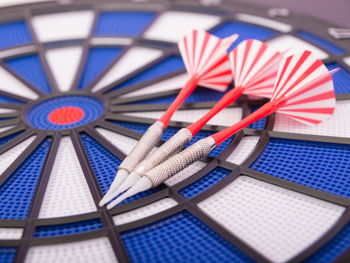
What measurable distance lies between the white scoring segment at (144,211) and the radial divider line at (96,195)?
20 mm

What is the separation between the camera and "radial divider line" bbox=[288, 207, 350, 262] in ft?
2.34

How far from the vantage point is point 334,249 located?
74cm

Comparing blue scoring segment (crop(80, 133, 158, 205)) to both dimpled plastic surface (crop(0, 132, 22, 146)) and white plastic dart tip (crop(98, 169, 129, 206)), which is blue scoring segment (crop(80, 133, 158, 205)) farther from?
dimpled plastic surface (crop(0, 132, 22, 146))

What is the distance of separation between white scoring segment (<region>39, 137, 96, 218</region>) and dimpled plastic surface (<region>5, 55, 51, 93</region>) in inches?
14.2

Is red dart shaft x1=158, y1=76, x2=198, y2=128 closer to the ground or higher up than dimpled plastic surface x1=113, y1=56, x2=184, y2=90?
closer to the ground

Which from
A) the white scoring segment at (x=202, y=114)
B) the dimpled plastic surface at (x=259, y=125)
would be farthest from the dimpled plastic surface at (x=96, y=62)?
the dimpled plastic surface at (x=259, y=125)

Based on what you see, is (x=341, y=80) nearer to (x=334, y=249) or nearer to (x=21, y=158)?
(x=334, y=249)

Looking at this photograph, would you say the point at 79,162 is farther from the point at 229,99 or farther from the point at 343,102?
the point at 343,102

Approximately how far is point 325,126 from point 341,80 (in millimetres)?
251

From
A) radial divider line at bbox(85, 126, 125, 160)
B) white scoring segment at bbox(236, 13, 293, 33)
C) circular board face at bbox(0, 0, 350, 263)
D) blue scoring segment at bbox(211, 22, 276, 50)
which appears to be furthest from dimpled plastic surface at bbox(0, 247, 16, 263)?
white scoring segment at bbox(236, 13, 293, 33)

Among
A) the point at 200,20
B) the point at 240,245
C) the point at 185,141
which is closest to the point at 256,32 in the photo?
the point at 200,20

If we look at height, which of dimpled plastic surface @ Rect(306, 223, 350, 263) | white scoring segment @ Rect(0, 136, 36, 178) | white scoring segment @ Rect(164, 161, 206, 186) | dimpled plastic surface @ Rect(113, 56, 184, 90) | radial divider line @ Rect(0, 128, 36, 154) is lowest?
dimpled plastic surface @ Rect(306, 223, 350, 263)

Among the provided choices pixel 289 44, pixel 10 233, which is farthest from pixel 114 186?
pixel 289 44

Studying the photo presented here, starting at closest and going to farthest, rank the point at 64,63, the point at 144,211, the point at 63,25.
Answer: the point at 144,211 → the point at 64,63 → the point at 63,25
